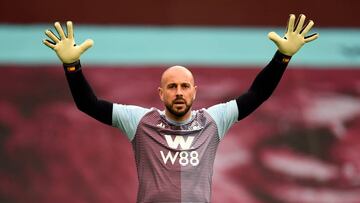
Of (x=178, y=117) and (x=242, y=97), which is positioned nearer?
(x=178, y=117)

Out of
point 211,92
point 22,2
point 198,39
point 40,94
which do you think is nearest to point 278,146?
point 211,92

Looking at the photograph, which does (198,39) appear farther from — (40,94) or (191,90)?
(191,90)

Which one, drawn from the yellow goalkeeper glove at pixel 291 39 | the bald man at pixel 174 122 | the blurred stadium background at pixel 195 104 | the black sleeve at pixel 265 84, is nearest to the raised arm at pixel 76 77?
the bald man at pixel 174 122

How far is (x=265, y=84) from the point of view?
328 cm

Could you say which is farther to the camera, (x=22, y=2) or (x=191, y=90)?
(x=22, y=2)

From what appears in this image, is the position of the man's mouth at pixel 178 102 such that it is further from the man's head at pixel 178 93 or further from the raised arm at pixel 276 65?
the raised arm at pixel 276 65

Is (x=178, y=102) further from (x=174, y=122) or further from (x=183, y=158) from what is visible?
(x=183, y=158)

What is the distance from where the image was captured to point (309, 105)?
5598 millimetres

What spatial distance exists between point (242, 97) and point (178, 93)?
13.5 inches

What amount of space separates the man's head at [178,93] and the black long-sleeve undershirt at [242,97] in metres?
0.25

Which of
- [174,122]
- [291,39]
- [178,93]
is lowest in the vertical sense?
[174,122]

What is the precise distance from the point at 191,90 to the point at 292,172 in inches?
101

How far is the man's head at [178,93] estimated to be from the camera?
122 inches

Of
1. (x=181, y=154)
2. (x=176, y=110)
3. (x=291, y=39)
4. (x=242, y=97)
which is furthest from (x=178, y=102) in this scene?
(x=291, y=39)
